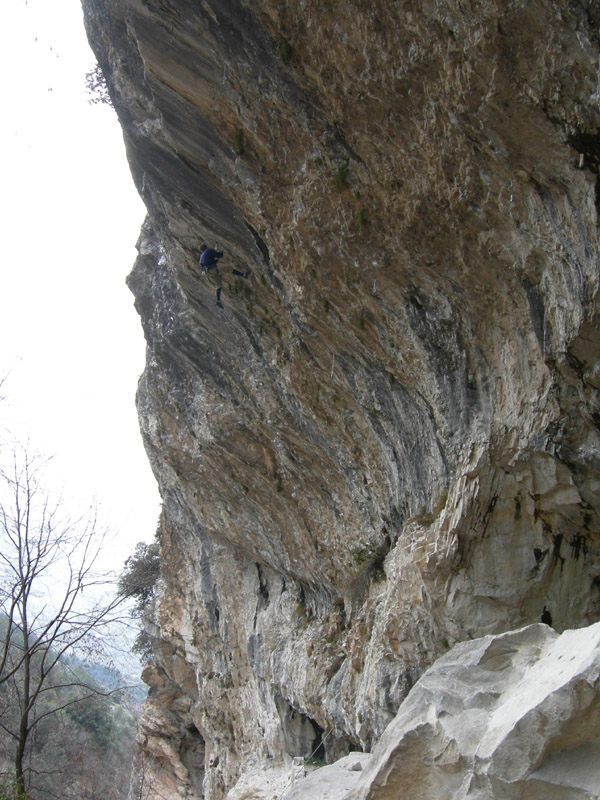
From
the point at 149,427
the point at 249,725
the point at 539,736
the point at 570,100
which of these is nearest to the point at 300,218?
the point at 570,100

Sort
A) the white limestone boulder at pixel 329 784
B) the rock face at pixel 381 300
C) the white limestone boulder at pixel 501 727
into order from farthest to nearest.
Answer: the white limestone boulder at pixel 329 784 < the rock face at pixel 381 300 < the white limestone boulder at pixel 501 727

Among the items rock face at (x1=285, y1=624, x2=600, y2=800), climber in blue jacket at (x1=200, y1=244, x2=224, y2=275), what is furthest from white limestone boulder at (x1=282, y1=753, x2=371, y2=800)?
climber in blue jacket at (x1=200, y1=244, x2=224, y2=275)

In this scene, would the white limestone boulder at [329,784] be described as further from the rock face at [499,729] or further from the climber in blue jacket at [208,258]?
the climber in blue jacket at [208,258]

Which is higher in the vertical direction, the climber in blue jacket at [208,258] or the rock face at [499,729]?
the climber in blue jacket at [208,258]

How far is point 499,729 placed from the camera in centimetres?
346

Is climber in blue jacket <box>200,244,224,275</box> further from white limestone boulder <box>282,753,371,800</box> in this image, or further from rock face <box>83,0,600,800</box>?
white limestone boulder <box>282,753,371,800</box>

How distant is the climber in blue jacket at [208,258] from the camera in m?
7.32

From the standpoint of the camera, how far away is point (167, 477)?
11547 millimetres

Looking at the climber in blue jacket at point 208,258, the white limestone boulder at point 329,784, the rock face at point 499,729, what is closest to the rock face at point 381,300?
the climber in blue jacket at point 208,258

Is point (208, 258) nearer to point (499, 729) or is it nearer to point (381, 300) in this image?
point (381, 300)

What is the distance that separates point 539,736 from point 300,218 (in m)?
4.67

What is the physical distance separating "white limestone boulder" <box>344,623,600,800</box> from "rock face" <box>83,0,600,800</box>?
1.34 m

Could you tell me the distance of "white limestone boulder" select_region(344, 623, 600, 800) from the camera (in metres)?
3.17

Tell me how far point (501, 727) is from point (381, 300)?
151 inches
